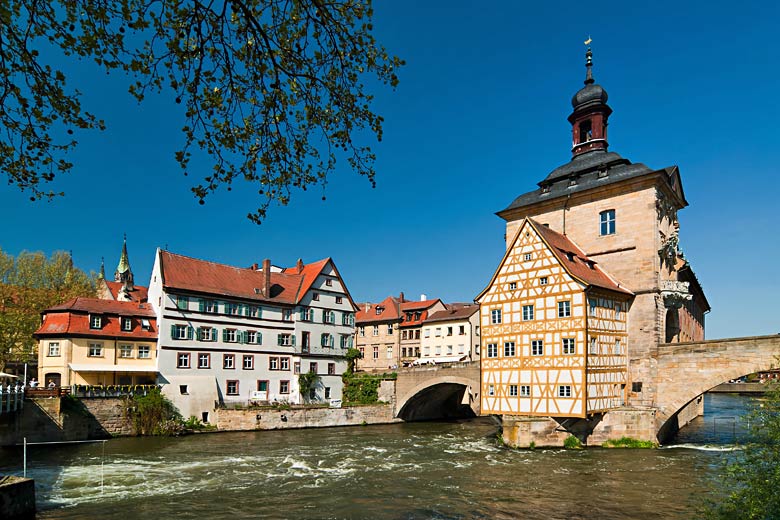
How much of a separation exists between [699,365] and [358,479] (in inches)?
666

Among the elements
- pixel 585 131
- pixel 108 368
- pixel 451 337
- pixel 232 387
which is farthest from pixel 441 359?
pixel 108 368

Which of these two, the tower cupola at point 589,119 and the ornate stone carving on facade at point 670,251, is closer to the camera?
the ornate stone carving on facade at point 670,251

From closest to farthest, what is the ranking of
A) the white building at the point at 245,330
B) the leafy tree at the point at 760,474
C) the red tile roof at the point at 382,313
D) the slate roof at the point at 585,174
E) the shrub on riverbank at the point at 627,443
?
the leafy tree at the point at 760,474, the shrub on riverbank at the point at 627,443, the slate roof at the point at 585,174, the white building at the point at 245,330, the red tile roof at the point at 382,313

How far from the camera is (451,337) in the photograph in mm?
53375

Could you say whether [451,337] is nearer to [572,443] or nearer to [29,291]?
[572,443]

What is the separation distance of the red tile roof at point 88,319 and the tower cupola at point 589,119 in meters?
30.1

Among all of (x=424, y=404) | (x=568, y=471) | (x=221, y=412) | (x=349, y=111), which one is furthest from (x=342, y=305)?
(x=349, y=111)

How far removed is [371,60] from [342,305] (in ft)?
131

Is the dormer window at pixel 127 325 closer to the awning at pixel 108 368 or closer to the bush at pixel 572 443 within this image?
the awning at pixel 108 368

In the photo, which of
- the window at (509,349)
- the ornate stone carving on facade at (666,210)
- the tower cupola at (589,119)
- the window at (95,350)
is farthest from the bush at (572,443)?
the window at (95,350)

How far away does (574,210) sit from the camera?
32.7 meters

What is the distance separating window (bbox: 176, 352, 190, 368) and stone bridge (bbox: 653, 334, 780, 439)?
88.9 feet

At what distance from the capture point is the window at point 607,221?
30703mm

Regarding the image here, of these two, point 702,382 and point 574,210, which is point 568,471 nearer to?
point 702,382
